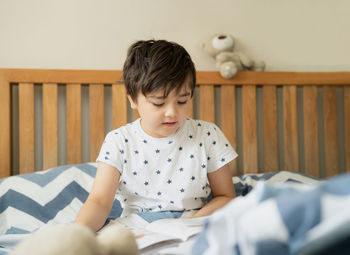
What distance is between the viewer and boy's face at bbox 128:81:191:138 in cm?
82

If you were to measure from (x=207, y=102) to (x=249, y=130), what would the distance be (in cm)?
23

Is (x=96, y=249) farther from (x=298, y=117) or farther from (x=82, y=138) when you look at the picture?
(x=298, y=117)

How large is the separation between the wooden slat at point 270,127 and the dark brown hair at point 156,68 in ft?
2.41

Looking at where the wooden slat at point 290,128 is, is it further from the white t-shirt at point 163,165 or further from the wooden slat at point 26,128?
the wooden slat at point 26,128

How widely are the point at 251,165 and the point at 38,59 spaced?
105 cm

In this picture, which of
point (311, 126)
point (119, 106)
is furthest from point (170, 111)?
point (311, 126)

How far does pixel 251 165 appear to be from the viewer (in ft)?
4.94

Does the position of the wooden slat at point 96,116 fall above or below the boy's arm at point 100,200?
above

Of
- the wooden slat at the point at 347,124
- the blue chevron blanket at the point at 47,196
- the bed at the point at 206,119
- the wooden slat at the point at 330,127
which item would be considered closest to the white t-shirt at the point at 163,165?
the blue chevron blanket at the point at 47,196

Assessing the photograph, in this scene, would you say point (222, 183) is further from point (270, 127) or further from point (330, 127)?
point (330, 127)

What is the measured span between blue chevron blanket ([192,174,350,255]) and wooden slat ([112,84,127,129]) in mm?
1126

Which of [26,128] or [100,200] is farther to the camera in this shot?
[26,128]

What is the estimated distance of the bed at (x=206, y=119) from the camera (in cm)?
132

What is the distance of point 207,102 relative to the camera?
148 centimetres
